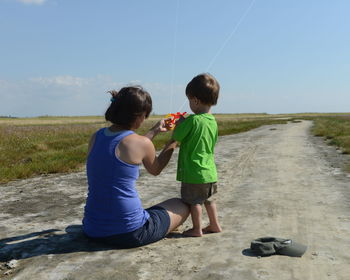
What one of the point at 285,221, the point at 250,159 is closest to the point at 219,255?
the point at 285,221

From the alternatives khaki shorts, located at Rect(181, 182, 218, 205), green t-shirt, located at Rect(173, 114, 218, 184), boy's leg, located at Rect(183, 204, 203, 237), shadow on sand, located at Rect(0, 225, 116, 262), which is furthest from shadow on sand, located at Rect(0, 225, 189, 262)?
green t-shirt, located at Rect(173, 114, 218, 184)

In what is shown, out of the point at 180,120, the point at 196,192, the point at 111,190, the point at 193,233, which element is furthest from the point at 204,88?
the point at 193,233

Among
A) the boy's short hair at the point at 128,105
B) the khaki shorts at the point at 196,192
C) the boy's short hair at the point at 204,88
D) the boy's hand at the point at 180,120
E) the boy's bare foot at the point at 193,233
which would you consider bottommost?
the boy's bare foot at the point at 193,233

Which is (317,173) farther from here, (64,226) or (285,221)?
(64,226)

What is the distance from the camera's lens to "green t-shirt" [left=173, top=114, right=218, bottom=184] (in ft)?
13.0

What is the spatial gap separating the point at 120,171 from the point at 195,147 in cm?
88

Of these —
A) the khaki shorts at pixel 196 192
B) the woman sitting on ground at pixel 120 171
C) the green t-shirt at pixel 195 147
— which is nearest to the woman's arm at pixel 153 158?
the woman sitting on ground at pixel 120 171

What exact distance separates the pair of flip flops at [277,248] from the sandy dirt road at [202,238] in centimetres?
8

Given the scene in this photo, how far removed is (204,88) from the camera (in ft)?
13.0

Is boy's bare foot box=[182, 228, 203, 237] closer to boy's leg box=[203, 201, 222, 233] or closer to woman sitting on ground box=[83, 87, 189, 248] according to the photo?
boy's leg box=[203, 201, 222, 233]

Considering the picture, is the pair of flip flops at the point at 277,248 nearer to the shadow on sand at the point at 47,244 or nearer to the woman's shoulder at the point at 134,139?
the shadow on sand at the point at 47,244

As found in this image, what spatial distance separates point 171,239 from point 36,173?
540 cm

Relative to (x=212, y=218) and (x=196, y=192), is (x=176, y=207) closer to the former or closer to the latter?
(x=196, y=192)

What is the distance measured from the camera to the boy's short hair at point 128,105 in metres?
3.45
